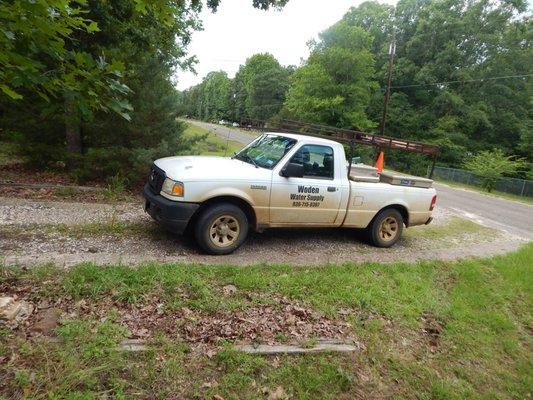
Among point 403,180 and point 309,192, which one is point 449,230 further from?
point 309,192

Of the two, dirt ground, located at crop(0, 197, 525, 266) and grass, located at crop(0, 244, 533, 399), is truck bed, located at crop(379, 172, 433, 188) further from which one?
grass, located at crop(0, 244, 533, 399)

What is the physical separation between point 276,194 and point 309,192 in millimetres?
610

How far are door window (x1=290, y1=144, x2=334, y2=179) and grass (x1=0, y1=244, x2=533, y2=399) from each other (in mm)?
1580

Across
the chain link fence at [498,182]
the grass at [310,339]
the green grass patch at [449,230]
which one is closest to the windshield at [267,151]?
the grass at [310,339]

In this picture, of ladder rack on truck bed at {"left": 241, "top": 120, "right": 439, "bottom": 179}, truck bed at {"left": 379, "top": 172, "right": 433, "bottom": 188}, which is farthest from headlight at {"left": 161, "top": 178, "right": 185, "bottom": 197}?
truck bed at {"left": 379, "top": 172, "right": 433, "bottom": 188}

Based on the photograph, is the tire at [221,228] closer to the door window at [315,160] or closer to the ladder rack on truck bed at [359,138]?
the door window at [315,160]

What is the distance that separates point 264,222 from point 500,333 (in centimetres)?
356

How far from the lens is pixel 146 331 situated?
3.45m

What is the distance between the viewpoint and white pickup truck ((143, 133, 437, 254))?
520cm

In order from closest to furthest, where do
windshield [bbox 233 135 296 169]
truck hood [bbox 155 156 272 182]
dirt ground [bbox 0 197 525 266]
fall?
dirt ground [bbox 0 197 525 266] → truck hood [bbox 155 156 272 182] → windshield [bbox 233 135 296 169]

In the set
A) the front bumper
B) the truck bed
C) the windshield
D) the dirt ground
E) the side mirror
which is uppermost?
the windshield

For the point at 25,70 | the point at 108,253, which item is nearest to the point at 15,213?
the point at 108,253

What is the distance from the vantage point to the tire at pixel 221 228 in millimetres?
5250

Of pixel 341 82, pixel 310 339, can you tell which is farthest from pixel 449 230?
pixel 341 82
